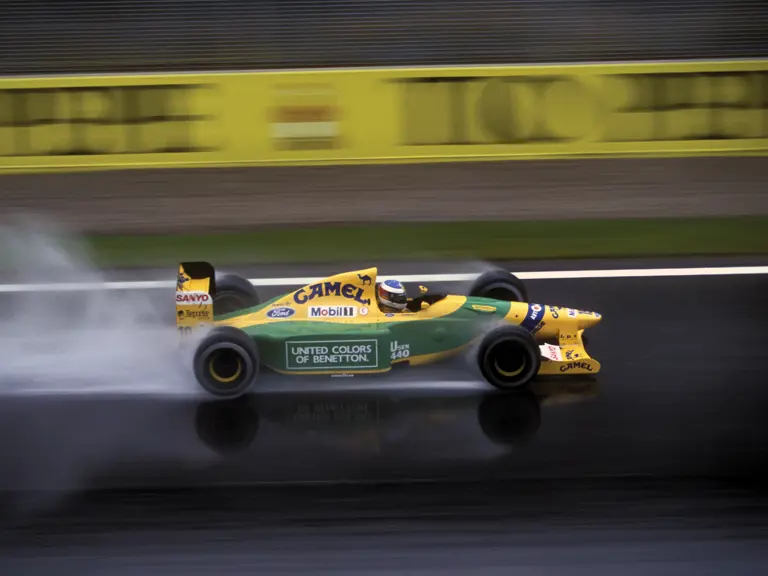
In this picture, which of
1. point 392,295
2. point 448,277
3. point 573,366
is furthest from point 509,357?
point 448,277

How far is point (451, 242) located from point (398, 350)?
4.46 m

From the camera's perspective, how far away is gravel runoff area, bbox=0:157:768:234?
1368 centimetres

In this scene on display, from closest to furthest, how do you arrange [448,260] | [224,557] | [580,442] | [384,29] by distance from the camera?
1. [224,557]
2. [580,442]
3. [448,260]
4. [384,29]

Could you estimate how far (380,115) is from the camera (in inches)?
578

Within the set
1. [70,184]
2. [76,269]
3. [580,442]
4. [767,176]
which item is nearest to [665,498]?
[580,442]

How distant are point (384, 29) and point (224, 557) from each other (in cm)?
1658

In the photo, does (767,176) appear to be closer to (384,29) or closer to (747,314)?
(747,314)

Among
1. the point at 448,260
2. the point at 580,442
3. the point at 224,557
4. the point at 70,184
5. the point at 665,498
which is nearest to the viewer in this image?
the point at 224,557

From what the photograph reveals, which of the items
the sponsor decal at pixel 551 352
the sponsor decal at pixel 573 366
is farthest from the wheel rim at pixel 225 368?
the sponsor decal at pixel 573 366

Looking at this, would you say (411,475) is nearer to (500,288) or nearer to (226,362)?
(226,362)

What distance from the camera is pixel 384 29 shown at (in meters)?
21.2

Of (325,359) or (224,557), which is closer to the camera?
(224,557)

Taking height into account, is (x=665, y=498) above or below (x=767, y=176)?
below

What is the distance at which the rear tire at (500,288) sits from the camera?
9086 millimetres
